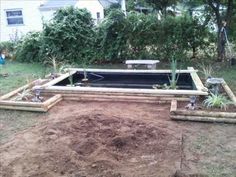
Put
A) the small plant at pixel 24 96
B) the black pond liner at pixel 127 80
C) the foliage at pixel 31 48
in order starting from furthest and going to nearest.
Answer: the foliage at pixel 31 48 → the black pond liner at pixel 127 80 → the small plant at pixel 24 96

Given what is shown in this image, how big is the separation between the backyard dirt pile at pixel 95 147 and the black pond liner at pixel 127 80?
1.81 meters

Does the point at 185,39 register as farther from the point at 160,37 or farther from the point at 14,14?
the point at 14,14

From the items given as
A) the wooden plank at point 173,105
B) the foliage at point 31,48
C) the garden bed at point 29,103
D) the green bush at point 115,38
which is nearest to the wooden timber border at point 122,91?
the garden bed at point 29,103

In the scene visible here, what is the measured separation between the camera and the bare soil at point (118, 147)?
3.25 m

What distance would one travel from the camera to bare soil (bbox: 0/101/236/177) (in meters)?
3.25

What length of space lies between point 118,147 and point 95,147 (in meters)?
0.27

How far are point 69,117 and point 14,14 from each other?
1237cm

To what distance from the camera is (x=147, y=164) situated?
3.35m

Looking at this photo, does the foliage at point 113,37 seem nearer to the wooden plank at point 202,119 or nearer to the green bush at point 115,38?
the green bush at point 115,38

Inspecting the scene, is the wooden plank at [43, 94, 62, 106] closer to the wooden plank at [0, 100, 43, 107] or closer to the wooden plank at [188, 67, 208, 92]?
the wooden plank at [0, 100, 43, 107]

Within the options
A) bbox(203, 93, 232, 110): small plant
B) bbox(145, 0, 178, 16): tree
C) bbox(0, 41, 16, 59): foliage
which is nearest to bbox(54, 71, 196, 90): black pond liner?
bbox(203, 93, 232, 110): small plant

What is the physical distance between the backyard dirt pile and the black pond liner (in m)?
1.81

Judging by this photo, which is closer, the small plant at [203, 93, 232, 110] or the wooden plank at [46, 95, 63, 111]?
the small plant at [203, 93, 232, 110]

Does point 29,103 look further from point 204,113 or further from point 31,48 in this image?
point 31,48
